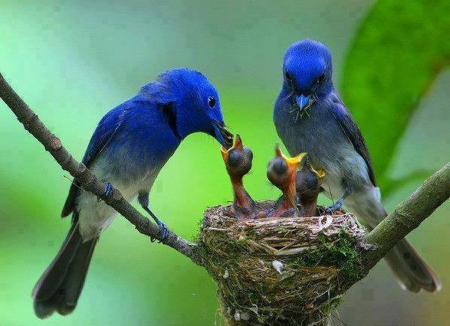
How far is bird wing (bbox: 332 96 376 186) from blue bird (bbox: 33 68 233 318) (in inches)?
30.1

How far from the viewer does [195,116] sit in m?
3.89

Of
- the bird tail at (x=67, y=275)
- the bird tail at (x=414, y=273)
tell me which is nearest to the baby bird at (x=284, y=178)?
the bird tail at (x=414, y=273)

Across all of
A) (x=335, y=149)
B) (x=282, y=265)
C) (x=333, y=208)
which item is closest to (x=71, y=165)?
(x=282, y=265)

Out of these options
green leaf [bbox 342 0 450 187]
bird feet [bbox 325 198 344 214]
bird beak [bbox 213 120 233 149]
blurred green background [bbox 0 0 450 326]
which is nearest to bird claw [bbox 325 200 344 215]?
bird feet [bbox 325 198 344 214]

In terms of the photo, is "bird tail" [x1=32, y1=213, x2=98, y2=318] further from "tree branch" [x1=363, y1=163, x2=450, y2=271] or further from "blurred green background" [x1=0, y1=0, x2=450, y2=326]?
"tree branch" [x1=363, y1=163, x2=450, y2=271]

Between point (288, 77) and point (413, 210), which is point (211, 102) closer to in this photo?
point (288, 77)

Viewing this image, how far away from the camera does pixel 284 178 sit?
3.52 metres

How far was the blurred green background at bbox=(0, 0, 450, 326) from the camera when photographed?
2344 mm

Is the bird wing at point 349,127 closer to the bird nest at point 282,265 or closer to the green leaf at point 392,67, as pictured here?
the bird nest at point 282,265

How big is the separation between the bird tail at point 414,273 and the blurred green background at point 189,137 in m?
0.41

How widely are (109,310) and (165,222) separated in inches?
23.8

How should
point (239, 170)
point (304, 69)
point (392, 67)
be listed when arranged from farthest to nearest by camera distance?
point (304, 69)
point (239, 170)
point (392, 67)

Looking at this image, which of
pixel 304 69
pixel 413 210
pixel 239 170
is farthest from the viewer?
pixel 304 69

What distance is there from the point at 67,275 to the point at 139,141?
2.82ft
